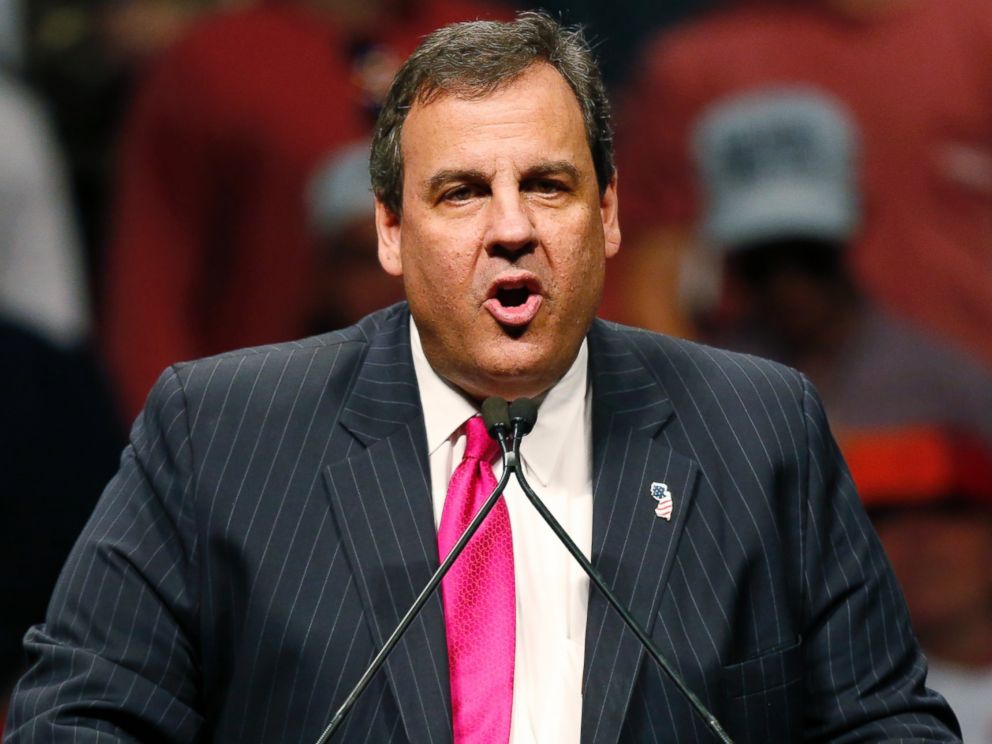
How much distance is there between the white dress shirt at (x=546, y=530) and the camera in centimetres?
209

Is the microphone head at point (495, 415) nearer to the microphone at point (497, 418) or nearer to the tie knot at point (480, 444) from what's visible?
the microphone at point (497, 418)

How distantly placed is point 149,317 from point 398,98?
8.12 feet

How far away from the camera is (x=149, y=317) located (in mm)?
4617

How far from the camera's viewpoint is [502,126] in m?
2.18

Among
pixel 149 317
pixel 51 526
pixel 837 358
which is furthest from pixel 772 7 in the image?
pixel 51 526

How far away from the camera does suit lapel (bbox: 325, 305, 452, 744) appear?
6.64 ft

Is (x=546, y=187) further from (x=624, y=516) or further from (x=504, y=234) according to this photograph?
(x=624, y=516)

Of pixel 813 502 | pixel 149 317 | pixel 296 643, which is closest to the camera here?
pixel 296 643

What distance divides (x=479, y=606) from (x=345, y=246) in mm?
2728

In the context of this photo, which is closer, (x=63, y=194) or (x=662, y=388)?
(x=662, y=388)

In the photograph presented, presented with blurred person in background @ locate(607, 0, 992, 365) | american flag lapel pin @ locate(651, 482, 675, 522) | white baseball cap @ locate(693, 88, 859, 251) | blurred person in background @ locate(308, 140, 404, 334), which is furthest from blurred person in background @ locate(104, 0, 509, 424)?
american flag lapel pin @ locate(651, 482, 675, 522)

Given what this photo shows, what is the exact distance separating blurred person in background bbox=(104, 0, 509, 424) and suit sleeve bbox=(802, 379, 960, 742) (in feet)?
8.61

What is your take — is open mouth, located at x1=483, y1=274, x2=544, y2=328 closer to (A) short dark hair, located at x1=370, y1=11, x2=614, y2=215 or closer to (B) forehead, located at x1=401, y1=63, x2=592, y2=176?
(B) forehead, located at x1=401, y1=63, x2=592, y2=176

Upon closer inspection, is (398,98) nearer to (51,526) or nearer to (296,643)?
(296,643)
